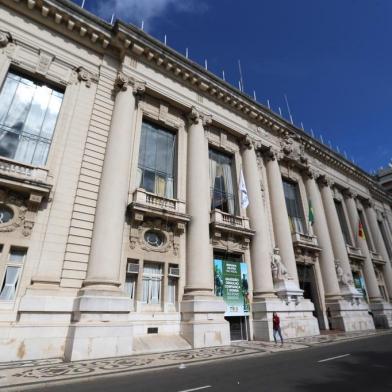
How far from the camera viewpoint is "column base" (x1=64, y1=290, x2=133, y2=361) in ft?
33.7

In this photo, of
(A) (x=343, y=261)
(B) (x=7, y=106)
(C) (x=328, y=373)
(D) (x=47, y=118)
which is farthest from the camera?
(A) (x=343, y=261)

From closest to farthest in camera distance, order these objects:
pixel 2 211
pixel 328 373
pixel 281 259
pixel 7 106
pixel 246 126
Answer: pixel 328 373, pixel 2 211, pixel 7 106, pixel 281 259, pixel 246 126

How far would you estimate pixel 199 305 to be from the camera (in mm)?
13727

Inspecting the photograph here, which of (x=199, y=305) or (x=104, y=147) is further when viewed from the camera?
(x=104, y=147)

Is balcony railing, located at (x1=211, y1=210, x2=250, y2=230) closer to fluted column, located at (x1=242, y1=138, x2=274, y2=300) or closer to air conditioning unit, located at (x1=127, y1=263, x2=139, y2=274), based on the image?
fluted column, located at (x1=242, y1=138, x2=274, y2=300)

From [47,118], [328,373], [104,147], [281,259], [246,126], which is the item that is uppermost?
[246,126]

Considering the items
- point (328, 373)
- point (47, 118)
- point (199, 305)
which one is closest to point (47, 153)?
point (47, 118)

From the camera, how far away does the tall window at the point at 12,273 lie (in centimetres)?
1061

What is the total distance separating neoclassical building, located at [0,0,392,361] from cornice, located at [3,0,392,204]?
0.07 m

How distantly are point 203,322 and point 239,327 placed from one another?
161 inches

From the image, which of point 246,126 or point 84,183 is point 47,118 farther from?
point 246,126

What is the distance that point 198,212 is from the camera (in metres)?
16.1

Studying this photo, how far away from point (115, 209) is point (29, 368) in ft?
21.8

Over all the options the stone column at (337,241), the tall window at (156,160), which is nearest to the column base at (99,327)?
the tall window at (156,160)
